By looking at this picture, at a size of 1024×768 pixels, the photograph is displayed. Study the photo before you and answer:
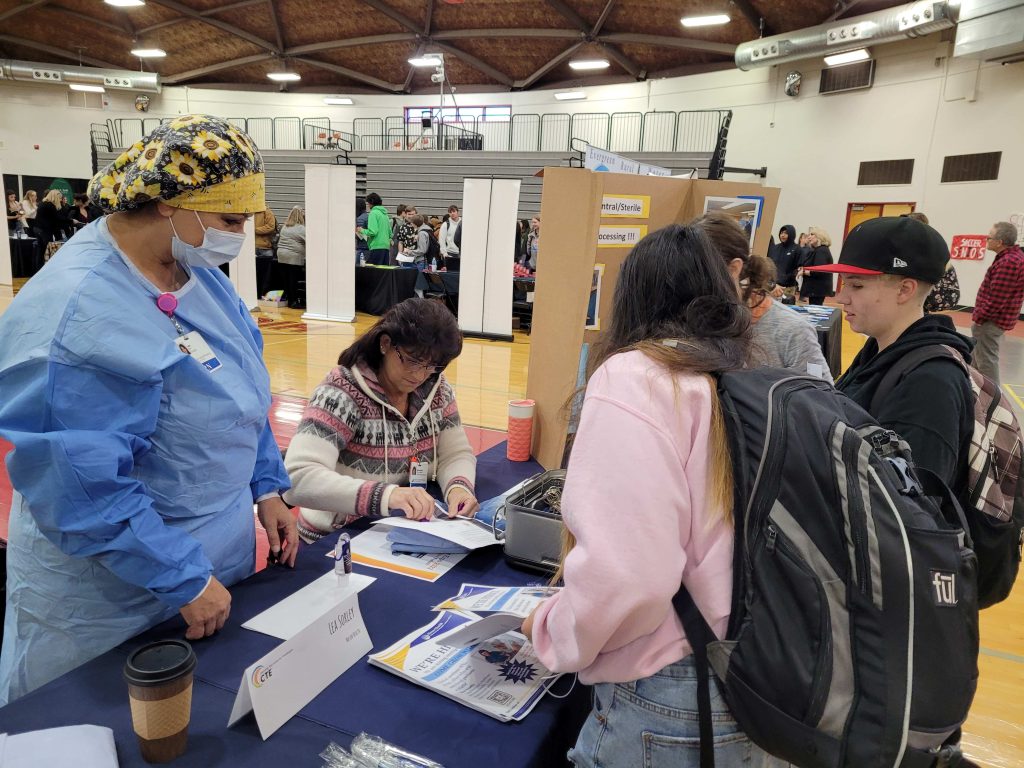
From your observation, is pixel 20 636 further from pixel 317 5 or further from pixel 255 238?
pixel 317 5

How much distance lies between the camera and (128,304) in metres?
1.17

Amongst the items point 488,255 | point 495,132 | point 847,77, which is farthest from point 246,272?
point 847,77

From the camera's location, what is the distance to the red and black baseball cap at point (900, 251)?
1626 mm

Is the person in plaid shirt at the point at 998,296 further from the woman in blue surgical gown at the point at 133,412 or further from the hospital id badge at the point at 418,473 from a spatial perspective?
the woman in blue surgical gown at the point at 133,412

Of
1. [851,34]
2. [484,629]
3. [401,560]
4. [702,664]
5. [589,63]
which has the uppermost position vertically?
[589,63]

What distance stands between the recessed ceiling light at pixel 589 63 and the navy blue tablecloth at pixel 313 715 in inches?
730

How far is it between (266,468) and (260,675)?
2.28 feet

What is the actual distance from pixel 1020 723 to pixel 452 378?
16.9 ft

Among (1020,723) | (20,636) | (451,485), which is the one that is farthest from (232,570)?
(1020,723)

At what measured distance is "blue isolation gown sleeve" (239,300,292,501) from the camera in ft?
5.23

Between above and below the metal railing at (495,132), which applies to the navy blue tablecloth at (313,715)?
below

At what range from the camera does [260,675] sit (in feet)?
3.27

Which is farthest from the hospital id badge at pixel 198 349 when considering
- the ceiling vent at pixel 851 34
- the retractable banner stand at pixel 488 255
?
the ceiling vent at pixel 851 34

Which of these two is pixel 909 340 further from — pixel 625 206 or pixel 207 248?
pixel 207 248
